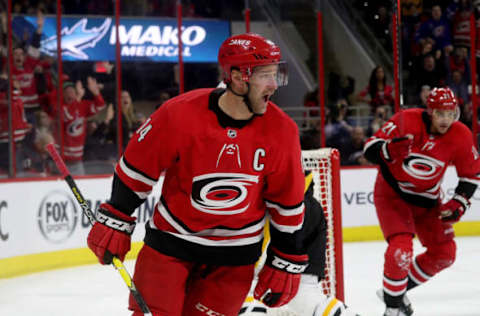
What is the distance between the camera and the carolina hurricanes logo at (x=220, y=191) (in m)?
2.07

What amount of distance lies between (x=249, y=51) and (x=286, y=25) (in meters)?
6.53

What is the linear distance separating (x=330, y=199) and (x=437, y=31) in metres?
5.19

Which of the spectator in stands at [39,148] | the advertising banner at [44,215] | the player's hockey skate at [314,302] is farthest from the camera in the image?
the spectator in stands at [39,148]

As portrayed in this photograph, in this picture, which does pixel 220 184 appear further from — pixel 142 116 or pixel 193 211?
pixel 142 116

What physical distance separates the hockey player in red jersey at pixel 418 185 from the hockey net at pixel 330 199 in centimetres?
22

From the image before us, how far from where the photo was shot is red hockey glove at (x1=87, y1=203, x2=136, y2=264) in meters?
2.06

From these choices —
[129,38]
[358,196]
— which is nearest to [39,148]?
[129,38]

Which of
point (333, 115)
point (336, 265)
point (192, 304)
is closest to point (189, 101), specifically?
point (192, 304)

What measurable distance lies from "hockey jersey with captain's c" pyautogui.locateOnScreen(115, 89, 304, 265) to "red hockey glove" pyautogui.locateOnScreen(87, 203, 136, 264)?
0.09 m

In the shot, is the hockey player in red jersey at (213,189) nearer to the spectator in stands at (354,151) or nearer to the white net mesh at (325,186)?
the white net mesh at (325,186)

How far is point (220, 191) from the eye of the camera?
2.08m

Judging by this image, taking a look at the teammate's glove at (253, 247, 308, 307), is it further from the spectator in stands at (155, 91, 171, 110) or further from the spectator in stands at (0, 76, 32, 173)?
the spectator in stands at (155, 91, 171, 110)

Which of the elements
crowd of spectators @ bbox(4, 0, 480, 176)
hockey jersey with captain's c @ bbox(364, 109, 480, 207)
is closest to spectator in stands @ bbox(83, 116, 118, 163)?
crowd of spectators @ bbox(4, 0, 480, 176)

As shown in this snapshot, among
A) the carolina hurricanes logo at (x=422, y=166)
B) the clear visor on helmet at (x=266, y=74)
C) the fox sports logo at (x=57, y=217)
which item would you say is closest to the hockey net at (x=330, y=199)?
the carolina hurricanes logo at (x=422, y=166)
